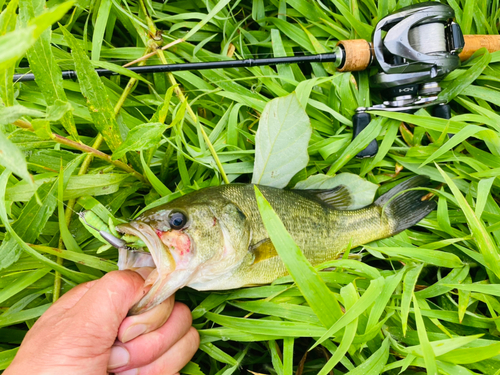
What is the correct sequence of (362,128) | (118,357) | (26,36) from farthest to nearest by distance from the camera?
(362,128) < (118,357) < (26,36)

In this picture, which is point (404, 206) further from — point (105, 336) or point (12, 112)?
point (12, 112)

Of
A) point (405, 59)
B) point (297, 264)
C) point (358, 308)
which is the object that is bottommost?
point (358, 308)

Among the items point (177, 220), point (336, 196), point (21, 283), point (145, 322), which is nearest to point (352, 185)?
point (336, 196)

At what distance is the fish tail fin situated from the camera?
7.18 feet

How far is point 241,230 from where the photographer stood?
1.78 m

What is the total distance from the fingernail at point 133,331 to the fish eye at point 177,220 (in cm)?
50

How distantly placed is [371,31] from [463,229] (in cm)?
147

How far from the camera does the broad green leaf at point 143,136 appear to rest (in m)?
1.63

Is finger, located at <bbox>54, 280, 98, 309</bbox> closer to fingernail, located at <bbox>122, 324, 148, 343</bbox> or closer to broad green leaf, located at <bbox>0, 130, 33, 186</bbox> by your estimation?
fingernail, located at <bbox>122, 324, 148, 343</bbox>

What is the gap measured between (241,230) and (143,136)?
0.67m

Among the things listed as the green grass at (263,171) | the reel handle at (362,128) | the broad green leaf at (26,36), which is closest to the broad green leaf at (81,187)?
the green grass at (263,171)

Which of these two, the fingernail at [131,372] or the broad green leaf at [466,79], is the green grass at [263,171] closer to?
the broad green leaf at [466,79]

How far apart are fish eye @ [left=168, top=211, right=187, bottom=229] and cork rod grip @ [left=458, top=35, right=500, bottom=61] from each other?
214 cm

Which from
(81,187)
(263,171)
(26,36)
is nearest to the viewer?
(26,36)
